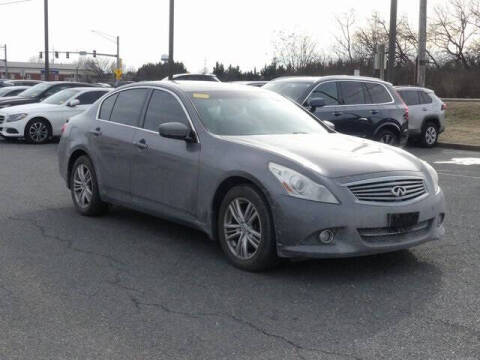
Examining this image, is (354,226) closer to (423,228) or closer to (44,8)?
(423,228)

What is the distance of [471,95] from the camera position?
3969 cm

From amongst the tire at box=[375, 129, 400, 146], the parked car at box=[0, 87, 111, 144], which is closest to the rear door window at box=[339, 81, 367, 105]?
the tire at box=[375, 129, 400, 146]

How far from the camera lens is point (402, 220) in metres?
5.35

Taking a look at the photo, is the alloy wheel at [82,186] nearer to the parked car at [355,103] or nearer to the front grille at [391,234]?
the front grille at [391,234]

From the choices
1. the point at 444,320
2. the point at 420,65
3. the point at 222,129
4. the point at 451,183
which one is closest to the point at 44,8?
the point at 420,65

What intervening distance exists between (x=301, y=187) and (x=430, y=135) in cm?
1372

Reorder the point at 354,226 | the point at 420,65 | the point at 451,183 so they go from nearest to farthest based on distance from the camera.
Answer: the point at 354,226 → the point at 451,183 → the point at 420,65

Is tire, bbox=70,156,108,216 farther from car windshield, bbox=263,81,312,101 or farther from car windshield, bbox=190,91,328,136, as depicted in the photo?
car windshield, bbox=263,81,312,101

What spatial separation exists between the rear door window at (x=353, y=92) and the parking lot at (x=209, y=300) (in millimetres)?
6135

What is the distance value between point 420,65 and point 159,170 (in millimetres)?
18042

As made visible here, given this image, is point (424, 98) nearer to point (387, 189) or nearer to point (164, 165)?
point (164, 165)

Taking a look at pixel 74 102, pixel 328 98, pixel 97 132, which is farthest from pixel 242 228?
pixel 74 102

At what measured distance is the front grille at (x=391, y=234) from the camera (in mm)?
5242

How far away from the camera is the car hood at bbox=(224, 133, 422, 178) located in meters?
5.36
